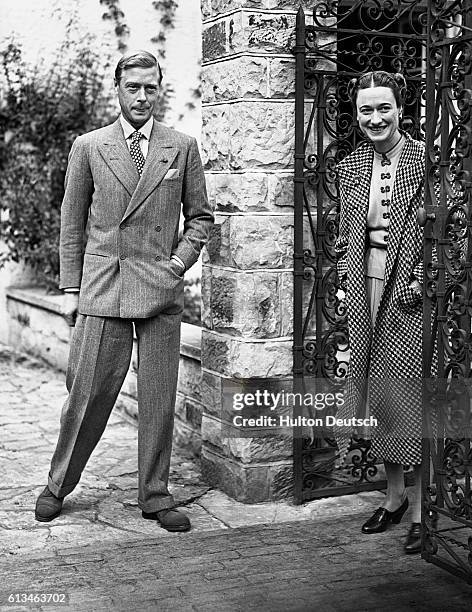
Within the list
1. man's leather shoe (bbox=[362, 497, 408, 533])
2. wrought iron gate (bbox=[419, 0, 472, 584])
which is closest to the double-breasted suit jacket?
wrought iron gate (bbox=[419, 0, 472, 584])

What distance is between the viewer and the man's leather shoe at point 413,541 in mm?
4406

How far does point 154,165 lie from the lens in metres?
4.66

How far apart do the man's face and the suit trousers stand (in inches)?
34.6

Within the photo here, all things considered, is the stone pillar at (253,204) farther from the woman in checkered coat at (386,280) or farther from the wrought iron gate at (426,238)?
the woman in checkered coat at (386,280)

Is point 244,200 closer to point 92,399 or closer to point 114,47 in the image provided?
point 92,399

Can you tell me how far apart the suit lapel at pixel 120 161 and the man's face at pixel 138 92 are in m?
0.12

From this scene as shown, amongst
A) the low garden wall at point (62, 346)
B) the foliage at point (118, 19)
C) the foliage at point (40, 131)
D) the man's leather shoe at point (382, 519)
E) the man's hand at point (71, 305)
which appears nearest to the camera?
the man's leather shoe at point (382, 519)

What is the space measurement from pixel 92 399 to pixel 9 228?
451 cm

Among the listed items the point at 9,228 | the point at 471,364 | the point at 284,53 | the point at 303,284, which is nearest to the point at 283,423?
the point at 303,284

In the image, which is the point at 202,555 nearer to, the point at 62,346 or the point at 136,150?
the point at 136,150

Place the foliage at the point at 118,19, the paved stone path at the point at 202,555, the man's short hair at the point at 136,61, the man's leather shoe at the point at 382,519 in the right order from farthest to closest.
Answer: the foliage at the point at 118,19 < the man's leather shoe at the point at 382,519 < the man's short hair at the point at 136,61 < the paved stone path at the point at 202,555

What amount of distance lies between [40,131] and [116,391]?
4.53 metres

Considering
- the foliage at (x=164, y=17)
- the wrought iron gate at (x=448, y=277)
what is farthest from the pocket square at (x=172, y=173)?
the foliage at (x=164, y=17)

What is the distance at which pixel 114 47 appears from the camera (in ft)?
29.4
